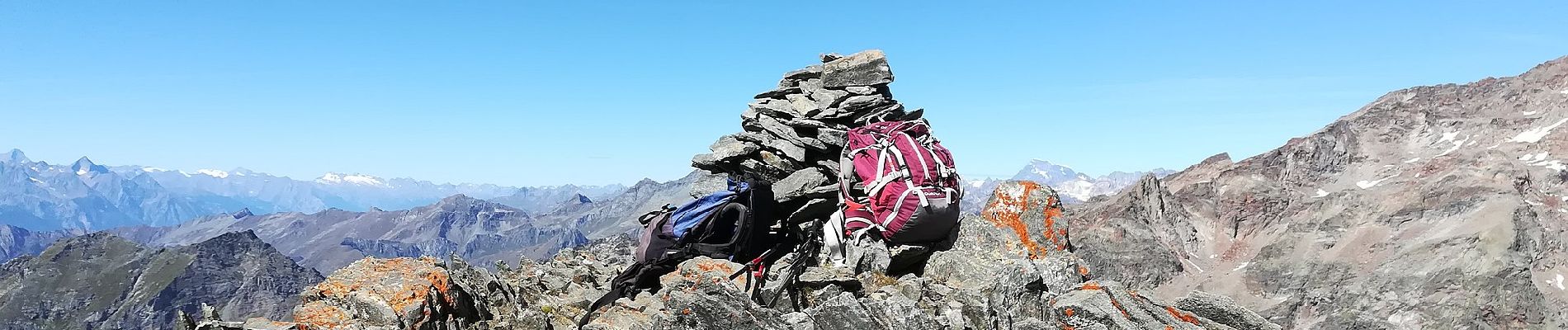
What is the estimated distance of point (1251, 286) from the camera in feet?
491

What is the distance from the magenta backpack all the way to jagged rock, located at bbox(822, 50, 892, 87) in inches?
115

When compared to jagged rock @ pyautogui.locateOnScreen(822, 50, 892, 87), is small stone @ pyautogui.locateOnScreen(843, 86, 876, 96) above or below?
below

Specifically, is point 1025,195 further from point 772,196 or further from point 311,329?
point 311,329

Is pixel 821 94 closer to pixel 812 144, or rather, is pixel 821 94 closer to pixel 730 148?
pixel 812 144

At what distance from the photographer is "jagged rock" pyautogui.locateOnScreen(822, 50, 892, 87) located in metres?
17.1

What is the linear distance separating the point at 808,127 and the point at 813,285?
6.15 m

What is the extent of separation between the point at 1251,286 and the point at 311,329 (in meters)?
176

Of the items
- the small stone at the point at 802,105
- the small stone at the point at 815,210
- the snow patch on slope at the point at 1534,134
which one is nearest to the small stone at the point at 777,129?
the small stone at the point at 802,105

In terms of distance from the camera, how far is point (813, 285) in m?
11.1

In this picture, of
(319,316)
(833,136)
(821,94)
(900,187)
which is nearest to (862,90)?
(821,94)

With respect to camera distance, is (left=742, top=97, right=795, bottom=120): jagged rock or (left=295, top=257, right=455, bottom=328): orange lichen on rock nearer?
(left=295, top=257, right=455, bottom=328): orange lichen on rock

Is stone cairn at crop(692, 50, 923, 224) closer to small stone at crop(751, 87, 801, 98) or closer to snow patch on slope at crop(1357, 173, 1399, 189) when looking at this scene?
small stone at crop(751, 87, 801, 98)

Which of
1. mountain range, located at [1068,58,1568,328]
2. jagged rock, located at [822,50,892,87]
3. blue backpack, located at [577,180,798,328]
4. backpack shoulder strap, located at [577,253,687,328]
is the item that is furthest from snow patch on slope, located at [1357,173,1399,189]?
backpack shoulder strap, located at [577,253,687,328]

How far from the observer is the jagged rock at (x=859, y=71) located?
1712 centimetres
